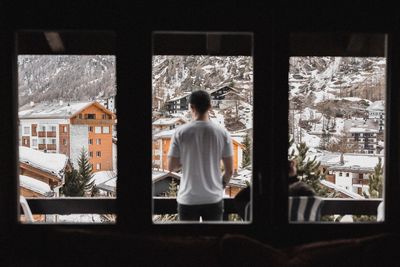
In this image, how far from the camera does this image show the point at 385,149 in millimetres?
2158

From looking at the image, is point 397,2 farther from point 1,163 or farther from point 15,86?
point 1,163

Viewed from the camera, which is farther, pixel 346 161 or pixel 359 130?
pixel 346 161

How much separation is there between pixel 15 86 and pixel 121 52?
55cm

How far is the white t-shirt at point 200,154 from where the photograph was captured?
269 centimetres

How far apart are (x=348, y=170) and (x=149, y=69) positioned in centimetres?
250

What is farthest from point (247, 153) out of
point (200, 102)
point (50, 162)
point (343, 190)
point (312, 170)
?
point (50, 162)

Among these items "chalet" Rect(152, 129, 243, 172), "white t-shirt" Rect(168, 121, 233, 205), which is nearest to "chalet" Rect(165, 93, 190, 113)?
"chalet" Rect(152, 129, 243, 172)

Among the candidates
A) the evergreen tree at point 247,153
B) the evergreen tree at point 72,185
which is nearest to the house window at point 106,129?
the evergreen tree at point 72,185

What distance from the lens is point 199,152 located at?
8.98ft

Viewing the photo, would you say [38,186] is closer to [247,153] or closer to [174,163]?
[174,163]

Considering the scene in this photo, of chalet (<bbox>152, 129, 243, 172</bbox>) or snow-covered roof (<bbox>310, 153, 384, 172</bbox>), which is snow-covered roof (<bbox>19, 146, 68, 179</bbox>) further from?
snow-covered roof (<bbox>310, 153, 384, 172</bbox>)
